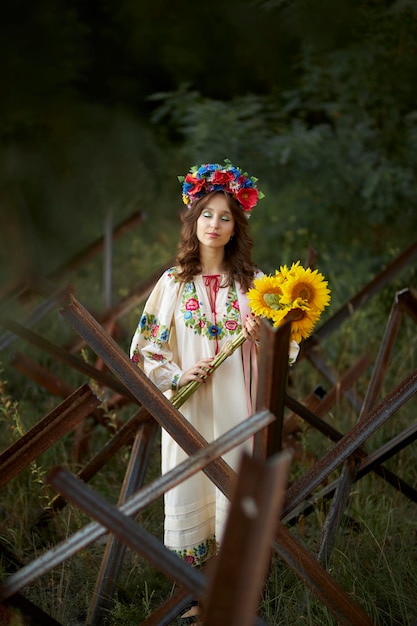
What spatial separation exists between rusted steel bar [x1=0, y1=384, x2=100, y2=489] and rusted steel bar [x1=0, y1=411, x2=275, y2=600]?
18.4 inches

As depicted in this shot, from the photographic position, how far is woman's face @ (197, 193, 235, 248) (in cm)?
278

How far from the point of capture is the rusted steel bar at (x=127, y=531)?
1407 mm

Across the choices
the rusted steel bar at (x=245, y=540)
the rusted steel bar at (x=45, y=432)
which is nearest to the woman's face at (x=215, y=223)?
the rusted steel bar at (x=45, y=432)

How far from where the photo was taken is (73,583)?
9.21 ft

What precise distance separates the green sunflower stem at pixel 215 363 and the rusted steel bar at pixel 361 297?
38.6 inches

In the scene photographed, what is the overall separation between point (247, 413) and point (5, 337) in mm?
1148

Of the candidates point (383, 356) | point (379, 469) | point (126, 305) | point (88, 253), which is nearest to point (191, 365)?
point (383, 356)

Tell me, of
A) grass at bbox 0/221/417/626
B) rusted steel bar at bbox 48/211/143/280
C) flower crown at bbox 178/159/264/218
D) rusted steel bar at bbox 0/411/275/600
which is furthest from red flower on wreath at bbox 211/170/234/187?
rusted steel bar at bbox 48/211/143/280

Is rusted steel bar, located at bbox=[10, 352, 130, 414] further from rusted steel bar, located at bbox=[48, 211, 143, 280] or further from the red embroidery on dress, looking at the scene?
rusted steel bar, located at bbox=[48, 211, 143, 280]

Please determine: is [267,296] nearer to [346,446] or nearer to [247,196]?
[346,446]

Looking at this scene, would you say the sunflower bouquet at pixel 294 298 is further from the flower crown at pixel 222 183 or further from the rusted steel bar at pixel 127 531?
the rusted steel bar at pixel 127 531

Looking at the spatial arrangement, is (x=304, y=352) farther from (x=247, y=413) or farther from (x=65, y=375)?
(x=65, y=375)

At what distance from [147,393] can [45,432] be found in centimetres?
35

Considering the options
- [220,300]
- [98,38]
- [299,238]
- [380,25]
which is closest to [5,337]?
[220,300]
